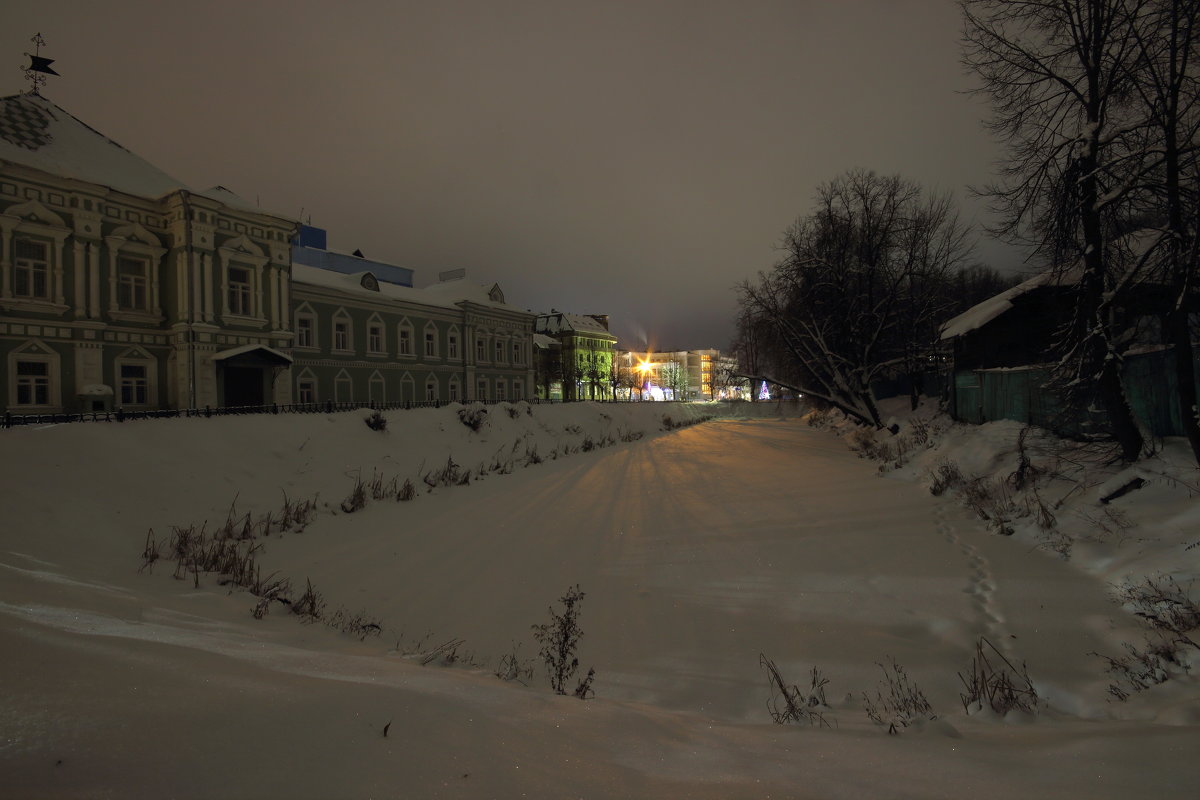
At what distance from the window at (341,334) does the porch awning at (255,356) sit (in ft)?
20.1

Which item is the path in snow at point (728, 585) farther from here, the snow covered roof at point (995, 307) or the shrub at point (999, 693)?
the snow covered roof at point (995, 307)

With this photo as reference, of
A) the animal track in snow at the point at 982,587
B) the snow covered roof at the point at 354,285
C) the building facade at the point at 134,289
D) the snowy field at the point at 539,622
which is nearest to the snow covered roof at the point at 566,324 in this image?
the snow covered roof at the point at 354,285

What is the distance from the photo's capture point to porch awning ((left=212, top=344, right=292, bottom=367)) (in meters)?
24.3

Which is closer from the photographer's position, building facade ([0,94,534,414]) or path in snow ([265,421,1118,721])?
path in snow ([265,421,1118,721])

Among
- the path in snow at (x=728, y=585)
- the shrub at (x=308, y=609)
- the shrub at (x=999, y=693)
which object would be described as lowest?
the path in snow at (x=728, y=585)

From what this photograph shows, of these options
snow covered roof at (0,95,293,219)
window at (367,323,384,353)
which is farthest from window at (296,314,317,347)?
snow covered roof at (0,95,293,219)

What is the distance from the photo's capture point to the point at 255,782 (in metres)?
1.73

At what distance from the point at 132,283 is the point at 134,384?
4510mm

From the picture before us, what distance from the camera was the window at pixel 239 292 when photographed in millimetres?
25859

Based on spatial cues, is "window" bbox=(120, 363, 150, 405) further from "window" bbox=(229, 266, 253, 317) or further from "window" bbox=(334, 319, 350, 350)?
"window" bbox=(334, 319, 350, 350)

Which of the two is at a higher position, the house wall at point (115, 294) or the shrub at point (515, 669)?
the house wall at point (115, 294)

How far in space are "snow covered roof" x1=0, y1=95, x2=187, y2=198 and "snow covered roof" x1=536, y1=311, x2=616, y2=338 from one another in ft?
182

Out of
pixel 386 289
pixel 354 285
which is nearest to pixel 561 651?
pixel 354 285

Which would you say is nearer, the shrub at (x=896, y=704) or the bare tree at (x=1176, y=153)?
the shrub at (x=896, y=704)
